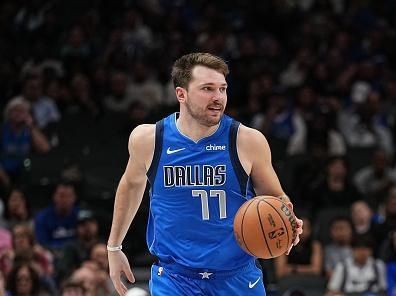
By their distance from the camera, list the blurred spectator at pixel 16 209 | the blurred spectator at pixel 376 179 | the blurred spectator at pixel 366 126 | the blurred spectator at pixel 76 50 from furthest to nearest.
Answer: the blurred spectator at pixel 76 50 → the blurred spectator at pixel 366 126 → the blurred spectator at pixel 376 179 → the blurred spectator at pixel 16 209

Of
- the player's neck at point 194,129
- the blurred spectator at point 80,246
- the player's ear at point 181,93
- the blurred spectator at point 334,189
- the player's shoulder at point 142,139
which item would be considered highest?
the player's ear at point 181,93

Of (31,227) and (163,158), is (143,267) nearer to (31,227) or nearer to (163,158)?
(31,227)

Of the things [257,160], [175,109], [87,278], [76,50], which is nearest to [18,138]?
[175,109]

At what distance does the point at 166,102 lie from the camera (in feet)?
49.8

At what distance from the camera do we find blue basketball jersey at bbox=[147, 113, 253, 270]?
5957mm

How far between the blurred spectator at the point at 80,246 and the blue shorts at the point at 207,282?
15.8ft

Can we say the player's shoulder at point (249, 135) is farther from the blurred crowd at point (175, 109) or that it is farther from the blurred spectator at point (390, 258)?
the blurred spectator at point (390, 258)

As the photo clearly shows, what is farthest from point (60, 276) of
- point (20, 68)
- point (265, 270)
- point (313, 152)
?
point (20, 68)

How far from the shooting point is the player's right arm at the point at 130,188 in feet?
20.1

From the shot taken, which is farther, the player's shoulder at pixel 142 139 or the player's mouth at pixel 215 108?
the player's shoulder at pixel 142 139

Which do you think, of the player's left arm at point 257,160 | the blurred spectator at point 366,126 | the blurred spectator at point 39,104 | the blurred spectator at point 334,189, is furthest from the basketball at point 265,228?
the blurred spectator at point 366,126

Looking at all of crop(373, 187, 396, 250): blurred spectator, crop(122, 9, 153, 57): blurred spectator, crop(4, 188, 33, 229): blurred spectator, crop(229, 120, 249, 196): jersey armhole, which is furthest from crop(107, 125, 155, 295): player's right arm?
crop(122, 9, 153, 57): blurred spectator

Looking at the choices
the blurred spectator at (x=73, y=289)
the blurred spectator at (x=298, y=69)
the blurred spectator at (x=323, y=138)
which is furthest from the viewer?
the blurred spectator at (x=298, y=69)

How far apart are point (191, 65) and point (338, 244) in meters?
6.19
